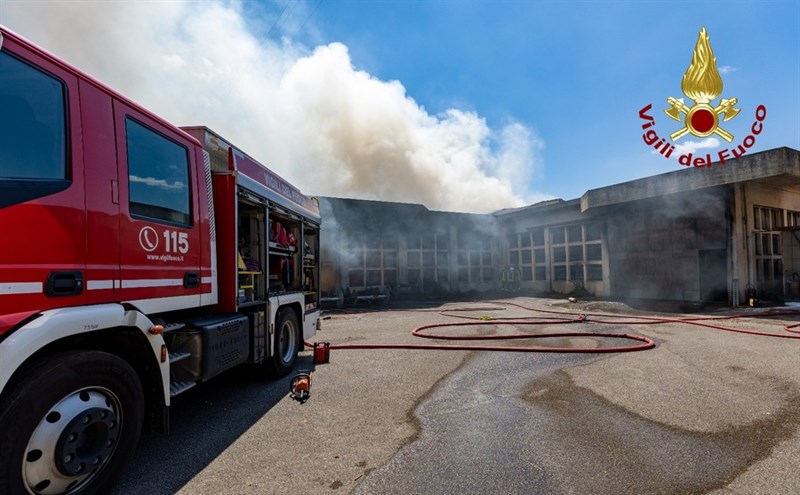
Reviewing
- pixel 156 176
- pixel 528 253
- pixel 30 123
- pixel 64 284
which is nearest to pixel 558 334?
pixel 156 176

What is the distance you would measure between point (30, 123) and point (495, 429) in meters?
3.92

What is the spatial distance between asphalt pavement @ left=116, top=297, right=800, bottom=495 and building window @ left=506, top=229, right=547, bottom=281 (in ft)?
43.2

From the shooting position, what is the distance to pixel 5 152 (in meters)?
2.06

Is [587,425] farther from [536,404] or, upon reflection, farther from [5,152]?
[5,152]

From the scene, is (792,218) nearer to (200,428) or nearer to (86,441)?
(200,428)

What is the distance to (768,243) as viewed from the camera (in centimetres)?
1344

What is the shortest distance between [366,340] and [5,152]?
6402mm

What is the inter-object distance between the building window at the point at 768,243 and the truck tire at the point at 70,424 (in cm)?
1692

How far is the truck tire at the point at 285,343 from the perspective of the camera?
5148 mm

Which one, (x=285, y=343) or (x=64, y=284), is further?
(x=285, y=343)

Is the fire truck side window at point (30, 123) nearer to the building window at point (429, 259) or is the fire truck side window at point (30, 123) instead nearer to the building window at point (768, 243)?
the building window at point (429, 259)

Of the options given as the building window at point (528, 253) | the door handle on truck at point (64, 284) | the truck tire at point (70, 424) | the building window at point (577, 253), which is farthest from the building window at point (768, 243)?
the door handle on truck at point (64, 284)

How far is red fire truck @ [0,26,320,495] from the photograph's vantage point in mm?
2041

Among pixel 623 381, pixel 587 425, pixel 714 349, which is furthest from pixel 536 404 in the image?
pixel 714 349
